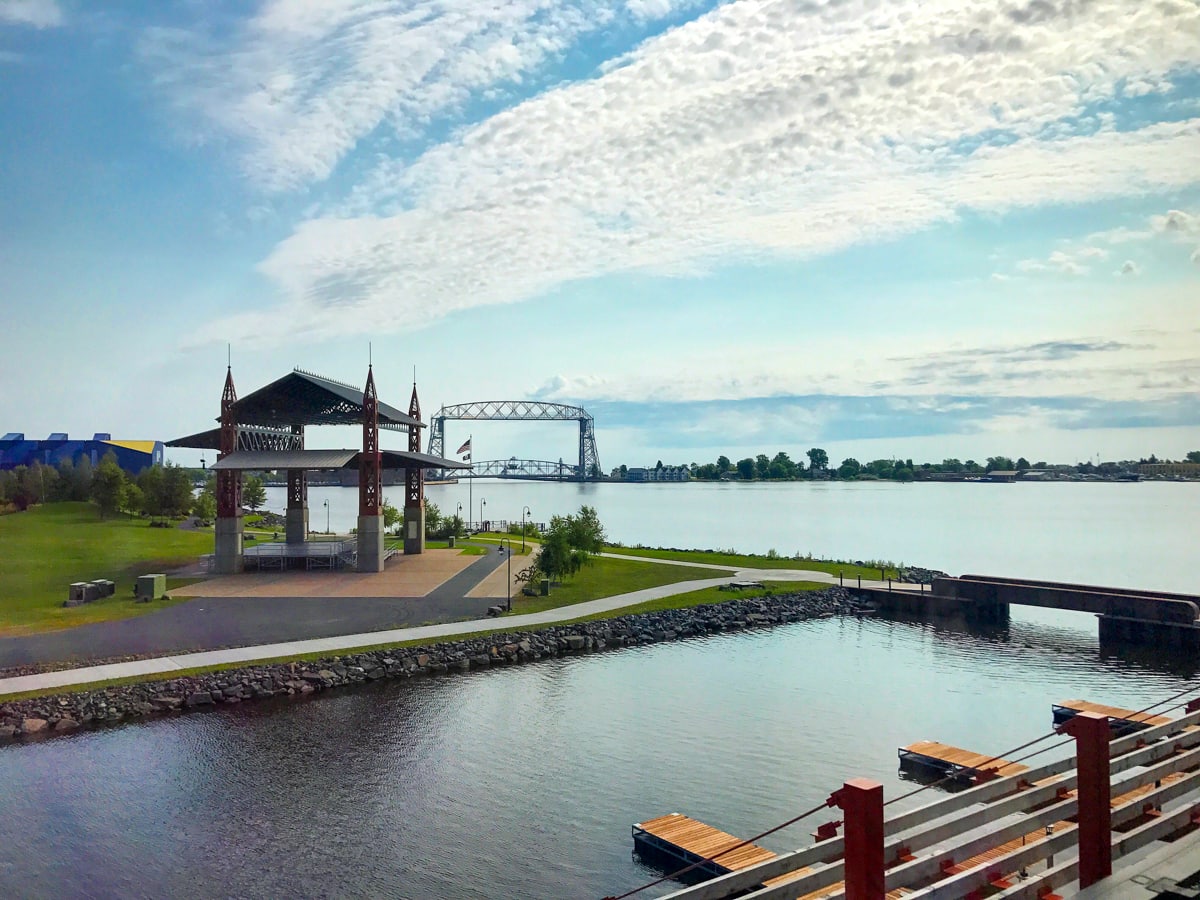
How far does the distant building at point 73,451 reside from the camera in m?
88.3

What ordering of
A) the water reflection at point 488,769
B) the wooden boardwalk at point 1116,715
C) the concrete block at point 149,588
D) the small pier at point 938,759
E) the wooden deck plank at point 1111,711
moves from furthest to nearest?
the concrete block at point 149,588
the wooden deck plank at point 1111,711
the wooden boardwalk at point 1116,715
the small pier at point 938,759
the water reflection at point 488,769

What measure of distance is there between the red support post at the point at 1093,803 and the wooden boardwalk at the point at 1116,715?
46.1ft

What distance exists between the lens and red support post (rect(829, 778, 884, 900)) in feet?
22.4

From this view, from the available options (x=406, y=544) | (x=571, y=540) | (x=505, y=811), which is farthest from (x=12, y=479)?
(x=505, y=811)

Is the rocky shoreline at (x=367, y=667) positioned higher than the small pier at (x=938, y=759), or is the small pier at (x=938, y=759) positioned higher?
the rocky shoreline at (x=367, y=667)

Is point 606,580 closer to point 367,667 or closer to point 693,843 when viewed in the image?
point 367,667

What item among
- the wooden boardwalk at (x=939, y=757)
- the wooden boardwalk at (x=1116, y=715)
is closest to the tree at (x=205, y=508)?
the wooden boardwalk at (x=939, y=757)

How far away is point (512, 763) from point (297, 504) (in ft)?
132

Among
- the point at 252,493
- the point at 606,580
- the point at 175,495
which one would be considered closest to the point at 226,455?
the point at 606,580

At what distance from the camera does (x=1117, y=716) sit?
75.4 ft

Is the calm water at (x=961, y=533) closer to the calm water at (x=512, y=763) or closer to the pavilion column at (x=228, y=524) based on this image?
the calm water at (x=512, y=763)

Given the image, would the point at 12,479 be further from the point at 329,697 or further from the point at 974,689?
the point at 974,689

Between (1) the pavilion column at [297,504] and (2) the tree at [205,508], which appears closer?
(1) the pavilion column at [297,504]

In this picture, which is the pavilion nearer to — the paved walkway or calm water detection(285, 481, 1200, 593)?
the paved walkway
